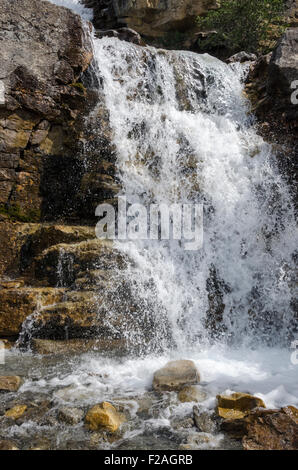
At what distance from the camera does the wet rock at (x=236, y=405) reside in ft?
12.4

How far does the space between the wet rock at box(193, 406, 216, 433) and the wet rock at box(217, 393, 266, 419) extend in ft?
0.41

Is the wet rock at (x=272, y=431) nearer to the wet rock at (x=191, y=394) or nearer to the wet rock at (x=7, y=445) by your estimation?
the wet rock at (x=191, y=394)

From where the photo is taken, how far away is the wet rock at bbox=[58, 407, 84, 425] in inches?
143

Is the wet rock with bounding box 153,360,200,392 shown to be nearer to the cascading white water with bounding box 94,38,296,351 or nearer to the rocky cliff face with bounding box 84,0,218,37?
the cascading white water with bounding box 94,38,296,351

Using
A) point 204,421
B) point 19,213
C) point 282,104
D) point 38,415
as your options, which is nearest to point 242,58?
point 282,104

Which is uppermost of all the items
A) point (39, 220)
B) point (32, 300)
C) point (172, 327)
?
point (39, 220)

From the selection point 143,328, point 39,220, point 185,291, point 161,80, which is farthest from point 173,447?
point 161,80

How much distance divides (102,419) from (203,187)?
5.52 metres

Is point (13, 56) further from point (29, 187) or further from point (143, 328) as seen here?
point (143, 328)

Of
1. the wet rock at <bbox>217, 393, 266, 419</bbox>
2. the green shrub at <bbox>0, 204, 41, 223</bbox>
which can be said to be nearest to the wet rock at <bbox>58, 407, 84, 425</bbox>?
the wet rock at <bbox>217, 393, 266, 419</bbox>

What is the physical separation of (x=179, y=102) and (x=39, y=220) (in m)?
5.02

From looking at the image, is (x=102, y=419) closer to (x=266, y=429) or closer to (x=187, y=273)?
(x=266, y=429)

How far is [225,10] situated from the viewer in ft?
44.5

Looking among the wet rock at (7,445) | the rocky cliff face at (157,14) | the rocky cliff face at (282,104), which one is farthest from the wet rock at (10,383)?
the rocky cliff face at (157,14)
